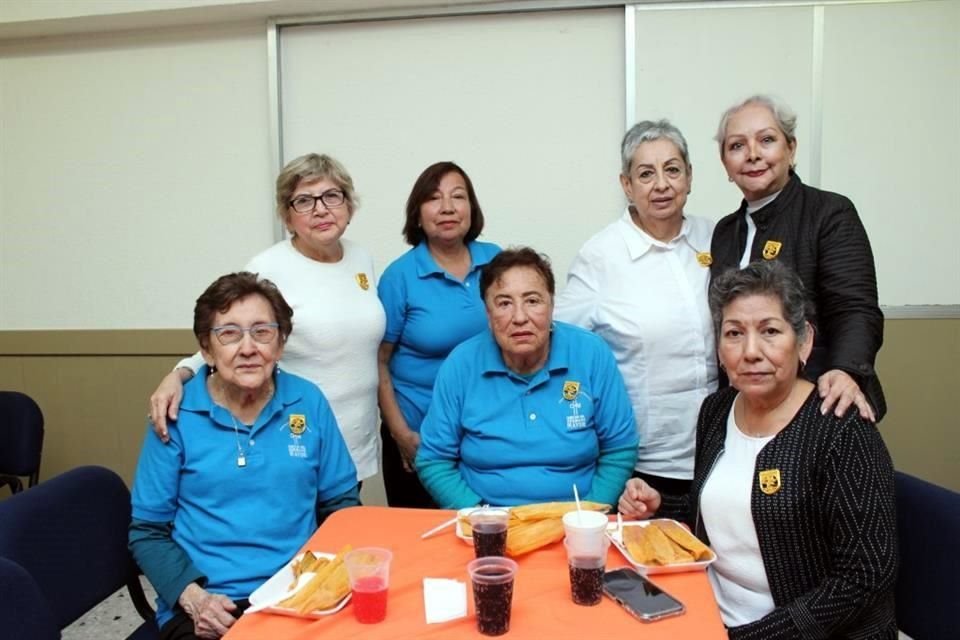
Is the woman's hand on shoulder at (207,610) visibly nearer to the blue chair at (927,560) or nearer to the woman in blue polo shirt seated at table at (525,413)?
the woman in blue polo shirt seated at table at (525,413)

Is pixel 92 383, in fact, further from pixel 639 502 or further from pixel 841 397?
pixel 841 397

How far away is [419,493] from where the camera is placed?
2.59m

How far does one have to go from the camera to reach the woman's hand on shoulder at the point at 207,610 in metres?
1.61

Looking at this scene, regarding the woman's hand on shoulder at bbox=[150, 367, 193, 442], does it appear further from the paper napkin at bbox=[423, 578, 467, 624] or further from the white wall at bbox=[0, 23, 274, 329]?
the white wall at bbox=[0, 23, 274, 329]

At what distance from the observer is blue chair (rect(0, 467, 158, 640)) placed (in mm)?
1664

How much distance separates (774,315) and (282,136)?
8.68 ft

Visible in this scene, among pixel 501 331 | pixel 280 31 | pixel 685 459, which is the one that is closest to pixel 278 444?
pixel 501 331

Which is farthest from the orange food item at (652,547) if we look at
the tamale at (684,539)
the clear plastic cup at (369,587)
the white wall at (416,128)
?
the white wall at (416,128)

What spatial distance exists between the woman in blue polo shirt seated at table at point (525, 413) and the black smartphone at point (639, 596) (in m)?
0.49

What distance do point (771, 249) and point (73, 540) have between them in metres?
2.01

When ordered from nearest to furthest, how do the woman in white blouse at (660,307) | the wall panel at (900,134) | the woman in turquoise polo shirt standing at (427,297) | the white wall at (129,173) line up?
the woman in white blouse at (660,307) → the woman in turquoise polo shirt standing at (427,297) → the wall panel at (900,134) → the white wall at (129,173)

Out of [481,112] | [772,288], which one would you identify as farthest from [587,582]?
[481,112]

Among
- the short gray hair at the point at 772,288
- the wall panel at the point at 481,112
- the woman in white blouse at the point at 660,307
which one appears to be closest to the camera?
the short gray hair at the point at 772,288

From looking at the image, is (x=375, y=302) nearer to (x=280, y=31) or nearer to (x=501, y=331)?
(x=501, y=331)
